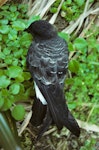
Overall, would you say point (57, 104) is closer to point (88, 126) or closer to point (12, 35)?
point (88, 126)

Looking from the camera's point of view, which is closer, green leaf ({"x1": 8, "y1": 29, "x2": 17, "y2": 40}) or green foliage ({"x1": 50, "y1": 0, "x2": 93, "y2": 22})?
green leaf ({"x1": 8, "y1": 29, "x2": 17, "y2": 40})

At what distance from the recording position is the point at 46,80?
3295 mm

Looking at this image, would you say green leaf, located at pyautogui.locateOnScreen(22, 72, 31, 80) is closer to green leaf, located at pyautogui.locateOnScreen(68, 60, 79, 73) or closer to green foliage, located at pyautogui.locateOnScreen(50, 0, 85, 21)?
green leaf, located at pyautogui.locateOnScreen(68, 60, 79, 73)

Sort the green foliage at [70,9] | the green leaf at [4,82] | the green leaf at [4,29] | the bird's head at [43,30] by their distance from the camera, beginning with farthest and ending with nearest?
the green foliage at [70,9], the green leaf at [4,29], the bird's head at [43,30], the green leaf at [4,82]

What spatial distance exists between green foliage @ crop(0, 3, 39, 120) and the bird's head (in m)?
0.14

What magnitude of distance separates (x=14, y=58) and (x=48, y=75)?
1.01 ft

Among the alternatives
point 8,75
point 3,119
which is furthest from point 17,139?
point 8,75

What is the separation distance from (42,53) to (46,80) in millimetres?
190

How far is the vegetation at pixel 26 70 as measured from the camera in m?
3.34

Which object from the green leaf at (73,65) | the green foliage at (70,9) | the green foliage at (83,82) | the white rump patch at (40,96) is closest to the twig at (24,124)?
the white rump patch at (40,96)

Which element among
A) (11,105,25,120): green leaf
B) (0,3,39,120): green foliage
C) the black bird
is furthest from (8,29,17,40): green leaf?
(11,105,25,120): green leaf

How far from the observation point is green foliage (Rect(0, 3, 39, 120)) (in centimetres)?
329

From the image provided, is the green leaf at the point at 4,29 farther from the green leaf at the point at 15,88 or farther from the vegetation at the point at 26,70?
the green leaf at the point at 15,88

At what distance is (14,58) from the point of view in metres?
3.48
